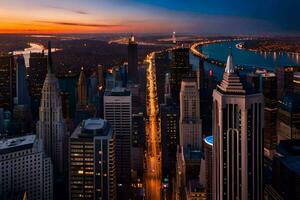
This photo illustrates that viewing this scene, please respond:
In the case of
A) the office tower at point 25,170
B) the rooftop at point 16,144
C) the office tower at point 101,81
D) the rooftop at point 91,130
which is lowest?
the office tower at point 25,170

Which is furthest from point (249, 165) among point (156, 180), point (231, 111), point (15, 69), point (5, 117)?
point (15, 69)

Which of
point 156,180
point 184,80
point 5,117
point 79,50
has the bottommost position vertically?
point 156,180

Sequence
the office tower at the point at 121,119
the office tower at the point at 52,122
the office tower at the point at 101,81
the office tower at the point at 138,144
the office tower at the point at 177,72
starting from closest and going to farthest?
the office tower at the point at 52,122 < the office tower at the point at 121,119 < the office tower at the point at 138,144 < the office tower at the point at 101,81 < the office tower at the point at 177,72

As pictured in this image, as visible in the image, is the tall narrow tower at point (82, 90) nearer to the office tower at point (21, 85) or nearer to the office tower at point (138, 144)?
the office tower at point (21, 85)

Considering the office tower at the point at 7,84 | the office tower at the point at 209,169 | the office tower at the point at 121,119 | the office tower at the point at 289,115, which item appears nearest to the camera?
the office tower at the point at 209,169

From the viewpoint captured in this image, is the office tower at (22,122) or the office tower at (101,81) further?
the office tower at (101,81)

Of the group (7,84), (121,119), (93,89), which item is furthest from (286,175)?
(7,84)

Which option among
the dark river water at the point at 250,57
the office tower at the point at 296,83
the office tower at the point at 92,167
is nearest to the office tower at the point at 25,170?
the office tower at the point at 92,167

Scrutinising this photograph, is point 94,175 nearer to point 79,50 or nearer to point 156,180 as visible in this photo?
point 156,180
